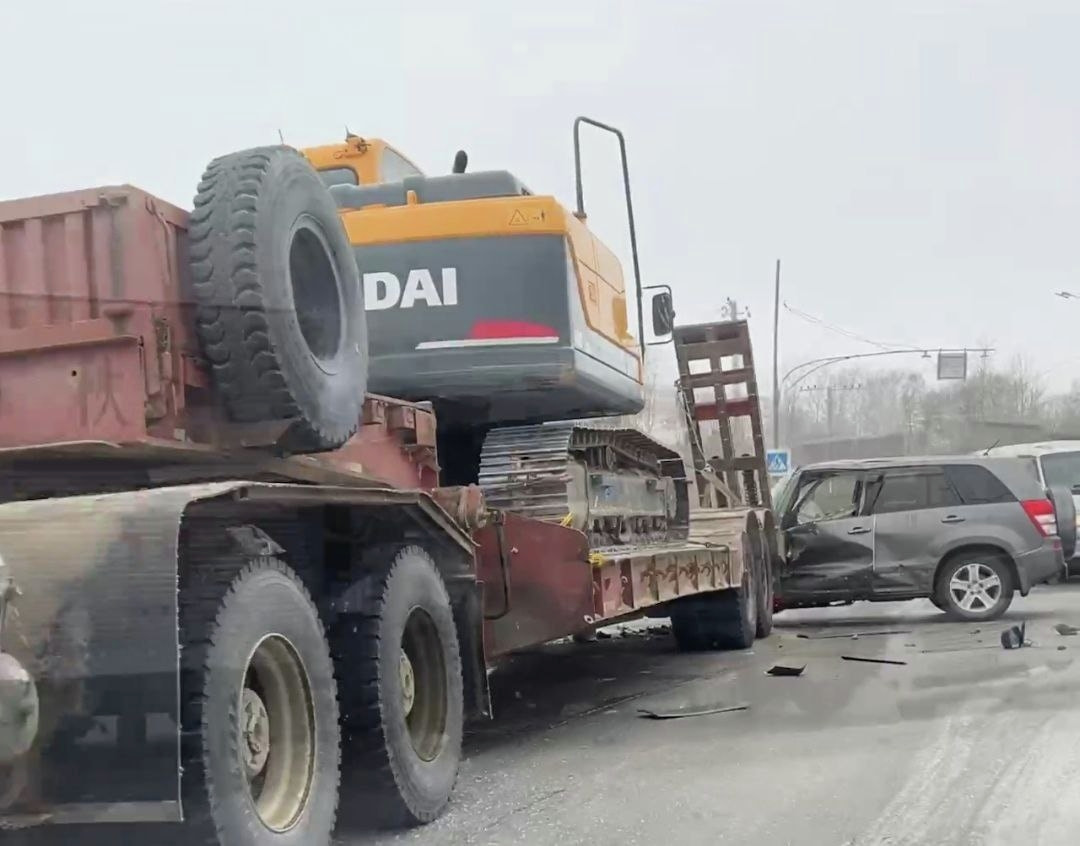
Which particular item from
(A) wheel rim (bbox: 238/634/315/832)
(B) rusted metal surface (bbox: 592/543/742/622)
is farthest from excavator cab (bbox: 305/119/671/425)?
(A) wheel rim (bbox: 238/634/315/832)

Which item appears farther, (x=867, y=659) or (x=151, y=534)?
(x=867, y=659)

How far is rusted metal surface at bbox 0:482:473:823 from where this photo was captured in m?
3.40

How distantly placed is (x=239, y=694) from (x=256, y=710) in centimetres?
30

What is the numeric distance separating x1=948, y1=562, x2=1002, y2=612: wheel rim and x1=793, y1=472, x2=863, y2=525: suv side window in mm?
1224

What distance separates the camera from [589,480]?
8.95m

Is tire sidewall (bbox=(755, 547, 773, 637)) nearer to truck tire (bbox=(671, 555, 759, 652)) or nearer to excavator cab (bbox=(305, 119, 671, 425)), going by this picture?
truck tire (bbox=(671, 555, 759, 652))

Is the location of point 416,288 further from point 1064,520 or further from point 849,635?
point 1064,520

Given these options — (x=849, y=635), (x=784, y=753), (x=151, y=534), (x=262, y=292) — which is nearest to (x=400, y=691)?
(x=262, y=292)

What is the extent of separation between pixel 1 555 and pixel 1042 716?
19.9 feet

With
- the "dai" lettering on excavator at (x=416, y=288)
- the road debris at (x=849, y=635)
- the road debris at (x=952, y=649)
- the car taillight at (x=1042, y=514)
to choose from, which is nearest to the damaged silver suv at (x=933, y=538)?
the car taillight at (x=1042, y=514)

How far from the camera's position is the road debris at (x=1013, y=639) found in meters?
10.8

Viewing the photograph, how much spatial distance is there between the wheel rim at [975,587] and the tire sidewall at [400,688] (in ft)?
27.8

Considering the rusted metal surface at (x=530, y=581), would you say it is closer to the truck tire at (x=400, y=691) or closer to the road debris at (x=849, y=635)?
the truck tire at (x=400, y=691)

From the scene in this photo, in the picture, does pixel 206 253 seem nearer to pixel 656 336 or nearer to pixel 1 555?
pixel 1 555
